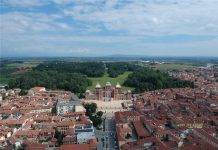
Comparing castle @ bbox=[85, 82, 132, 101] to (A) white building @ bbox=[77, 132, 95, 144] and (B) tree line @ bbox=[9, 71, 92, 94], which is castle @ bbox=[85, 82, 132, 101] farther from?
(A) white building @ bbox=[77, 132, 95, 144]

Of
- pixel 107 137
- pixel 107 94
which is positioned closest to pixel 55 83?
pixel 107 94

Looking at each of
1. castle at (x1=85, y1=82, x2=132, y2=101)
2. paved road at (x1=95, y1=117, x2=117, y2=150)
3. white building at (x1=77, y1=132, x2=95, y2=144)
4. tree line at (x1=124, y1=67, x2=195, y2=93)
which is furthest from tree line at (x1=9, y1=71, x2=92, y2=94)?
white building at (x1=77, y1=132, x2=95, y2=144)

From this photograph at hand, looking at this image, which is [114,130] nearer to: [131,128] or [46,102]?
[131,128]

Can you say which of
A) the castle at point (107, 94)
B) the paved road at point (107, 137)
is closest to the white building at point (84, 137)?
the paved road at point (107, 137)

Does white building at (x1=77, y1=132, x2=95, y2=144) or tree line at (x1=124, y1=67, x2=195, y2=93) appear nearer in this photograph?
white building at (x1=77, y1=132, x2=95, y2=144)

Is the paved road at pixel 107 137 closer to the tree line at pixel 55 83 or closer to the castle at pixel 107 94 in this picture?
the castle at pixel 107 94

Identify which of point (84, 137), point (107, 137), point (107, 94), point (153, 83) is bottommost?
point (107, 137)

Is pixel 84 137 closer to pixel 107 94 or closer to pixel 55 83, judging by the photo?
pixel 107 94

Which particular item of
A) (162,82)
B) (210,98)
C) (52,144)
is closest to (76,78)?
(162,82)

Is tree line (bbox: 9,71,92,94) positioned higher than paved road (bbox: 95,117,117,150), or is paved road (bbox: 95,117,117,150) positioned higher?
tree line (bbox: 9,71,92,94)

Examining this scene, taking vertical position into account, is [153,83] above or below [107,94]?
above

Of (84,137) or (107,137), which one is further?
(107,137)
